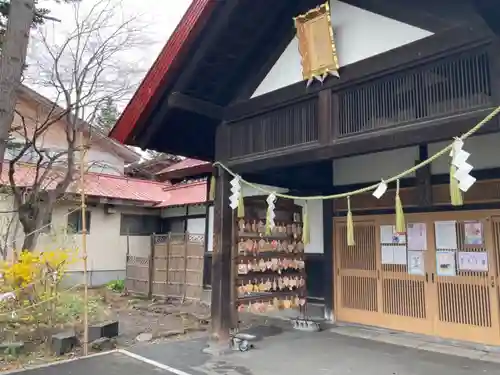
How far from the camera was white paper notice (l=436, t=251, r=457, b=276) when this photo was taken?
5.94 m

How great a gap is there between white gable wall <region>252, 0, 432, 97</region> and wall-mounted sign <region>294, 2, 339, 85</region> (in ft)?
0.49

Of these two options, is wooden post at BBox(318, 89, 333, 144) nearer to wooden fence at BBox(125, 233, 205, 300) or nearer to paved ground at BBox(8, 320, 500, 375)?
paved ground at BBox(8, 320, 500, 375)

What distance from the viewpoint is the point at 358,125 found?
4348 millimetres

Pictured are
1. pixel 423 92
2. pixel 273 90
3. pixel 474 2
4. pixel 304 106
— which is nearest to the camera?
pixel 474 2

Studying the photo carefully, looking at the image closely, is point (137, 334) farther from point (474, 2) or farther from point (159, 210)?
point (159, 210)

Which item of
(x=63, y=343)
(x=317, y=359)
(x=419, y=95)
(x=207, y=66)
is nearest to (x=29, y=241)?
(x=63, y=343)

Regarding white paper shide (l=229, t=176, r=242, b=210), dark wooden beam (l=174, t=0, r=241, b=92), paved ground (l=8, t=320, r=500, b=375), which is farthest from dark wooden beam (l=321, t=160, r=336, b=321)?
dark wooden beam (l=174, t=0, r=241, b=92)

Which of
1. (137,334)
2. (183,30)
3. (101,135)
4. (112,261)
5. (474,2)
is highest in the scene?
(101,135)

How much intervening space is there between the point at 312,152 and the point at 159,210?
11.5m

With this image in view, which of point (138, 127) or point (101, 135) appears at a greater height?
point (101, 135)

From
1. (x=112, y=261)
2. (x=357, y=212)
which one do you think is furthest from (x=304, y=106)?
(x=112, y=261)

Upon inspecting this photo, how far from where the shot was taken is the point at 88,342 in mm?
6027

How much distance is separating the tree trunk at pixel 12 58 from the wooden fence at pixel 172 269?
6.92 metres

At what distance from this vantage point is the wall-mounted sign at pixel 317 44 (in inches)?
176
